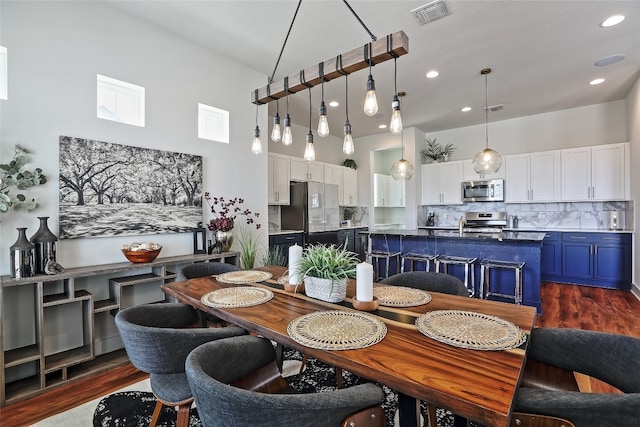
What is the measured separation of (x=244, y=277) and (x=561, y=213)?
6.07 m

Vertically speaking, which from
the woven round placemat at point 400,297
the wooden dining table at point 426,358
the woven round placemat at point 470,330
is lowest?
the wooden dining table at point 426,358

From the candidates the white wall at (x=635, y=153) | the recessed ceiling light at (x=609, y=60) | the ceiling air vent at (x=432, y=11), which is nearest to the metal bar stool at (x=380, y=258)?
the ceiling air vent at (x=432, y=11)

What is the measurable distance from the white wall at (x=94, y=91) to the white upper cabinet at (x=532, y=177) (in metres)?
5.07

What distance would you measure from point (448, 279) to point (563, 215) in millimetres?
5123

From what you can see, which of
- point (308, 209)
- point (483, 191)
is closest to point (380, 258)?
point (308, 209)

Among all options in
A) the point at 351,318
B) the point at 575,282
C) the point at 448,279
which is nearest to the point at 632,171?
the point at 575,282

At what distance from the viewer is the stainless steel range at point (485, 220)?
242 inches

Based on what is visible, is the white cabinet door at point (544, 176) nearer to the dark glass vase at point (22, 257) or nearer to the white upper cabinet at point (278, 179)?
the white upper cabinet at point (278, 179)

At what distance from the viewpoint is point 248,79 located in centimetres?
397

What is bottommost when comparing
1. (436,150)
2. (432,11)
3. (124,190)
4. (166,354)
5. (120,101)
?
(166,354)

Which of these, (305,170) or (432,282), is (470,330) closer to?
(432,282)

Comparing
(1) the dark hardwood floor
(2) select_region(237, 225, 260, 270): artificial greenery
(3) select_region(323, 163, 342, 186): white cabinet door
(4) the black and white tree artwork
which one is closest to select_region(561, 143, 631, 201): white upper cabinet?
(1) the dark hardwood floor

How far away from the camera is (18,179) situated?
2.25m

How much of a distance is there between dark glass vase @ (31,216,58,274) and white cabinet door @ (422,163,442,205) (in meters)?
6.23
